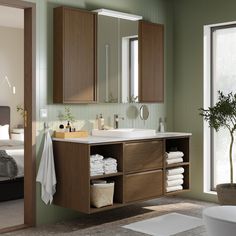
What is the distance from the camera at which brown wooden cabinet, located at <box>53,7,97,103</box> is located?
4.66 meters

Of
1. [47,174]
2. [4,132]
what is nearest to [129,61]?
[47,174]

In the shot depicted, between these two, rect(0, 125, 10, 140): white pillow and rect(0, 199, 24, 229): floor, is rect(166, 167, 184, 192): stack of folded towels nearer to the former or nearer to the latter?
rect(0, 199, 24, 229): floor

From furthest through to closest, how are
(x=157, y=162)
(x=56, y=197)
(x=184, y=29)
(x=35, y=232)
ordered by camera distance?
(x=184, y=29) → (x=157, y=162) → (x=56, y=197) → (x=35, y=232)

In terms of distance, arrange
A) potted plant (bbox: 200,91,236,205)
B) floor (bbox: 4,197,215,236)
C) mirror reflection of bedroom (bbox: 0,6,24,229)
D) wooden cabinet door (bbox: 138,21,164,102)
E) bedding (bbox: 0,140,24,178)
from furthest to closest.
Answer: mirror reflection of bedroom (bbox: 0,6,24,229), bedding (bbox: 0,140,24,178), wooden cabinet door (bbox: 138,21,164,102), potted plant (bbox: 200,91,236,205), floor (bbox: 4,197,215,236)

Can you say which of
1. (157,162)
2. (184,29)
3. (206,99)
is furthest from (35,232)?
(184,29)

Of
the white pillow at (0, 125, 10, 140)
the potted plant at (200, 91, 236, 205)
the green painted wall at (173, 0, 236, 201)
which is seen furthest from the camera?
the white pillow at (0, 125, 10, 140)

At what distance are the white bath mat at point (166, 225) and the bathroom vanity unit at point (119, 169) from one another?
10.0 inches

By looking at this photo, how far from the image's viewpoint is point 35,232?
14.5 feet

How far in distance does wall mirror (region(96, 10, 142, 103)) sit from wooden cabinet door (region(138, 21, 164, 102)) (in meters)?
0.07

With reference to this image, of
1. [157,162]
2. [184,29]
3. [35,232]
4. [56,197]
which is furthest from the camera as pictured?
[184,29]

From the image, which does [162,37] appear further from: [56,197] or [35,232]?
[35,232]

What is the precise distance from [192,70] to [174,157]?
4.03ft

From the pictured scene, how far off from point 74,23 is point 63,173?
153 cm

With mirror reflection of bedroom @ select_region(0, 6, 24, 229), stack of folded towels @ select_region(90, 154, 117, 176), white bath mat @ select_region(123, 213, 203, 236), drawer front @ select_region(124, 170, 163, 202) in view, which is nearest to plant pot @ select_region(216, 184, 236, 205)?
white bath mat @ select_region(123, 213, 203, 236)
